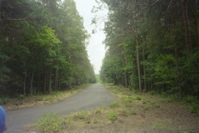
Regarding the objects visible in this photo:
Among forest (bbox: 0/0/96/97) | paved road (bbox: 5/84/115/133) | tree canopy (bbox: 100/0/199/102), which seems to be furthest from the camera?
forest (bbox: 0/0/96/97)

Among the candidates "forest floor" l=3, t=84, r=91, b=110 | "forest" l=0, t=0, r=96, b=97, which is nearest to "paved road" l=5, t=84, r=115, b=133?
"forest floor" l=3, t=84, r=91, b=110

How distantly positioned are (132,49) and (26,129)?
656 inches

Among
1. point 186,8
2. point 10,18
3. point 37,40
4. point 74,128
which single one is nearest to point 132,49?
point 186,8

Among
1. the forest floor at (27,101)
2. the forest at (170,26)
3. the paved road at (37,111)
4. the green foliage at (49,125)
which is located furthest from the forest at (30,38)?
the green foliage at (49,125)

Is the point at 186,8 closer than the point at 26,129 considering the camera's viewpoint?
No

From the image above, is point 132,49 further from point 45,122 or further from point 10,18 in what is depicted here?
point 45,122

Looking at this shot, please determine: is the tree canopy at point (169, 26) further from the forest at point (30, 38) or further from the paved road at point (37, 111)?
the paved road at point (37, 111)

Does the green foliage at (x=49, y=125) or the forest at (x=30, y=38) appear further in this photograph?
the forest at (x=30, y=38)

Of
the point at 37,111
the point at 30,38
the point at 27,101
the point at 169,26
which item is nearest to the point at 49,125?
the point at 37,111

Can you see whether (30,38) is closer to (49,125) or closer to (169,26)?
(49,125)

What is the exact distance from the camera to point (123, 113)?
26.8 ft

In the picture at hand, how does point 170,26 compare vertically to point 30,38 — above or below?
below

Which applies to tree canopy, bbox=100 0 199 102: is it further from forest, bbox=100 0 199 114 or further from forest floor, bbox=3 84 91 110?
forest floor, bbox=3 84 91 110

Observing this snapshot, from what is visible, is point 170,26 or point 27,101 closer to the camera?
point 170,26
